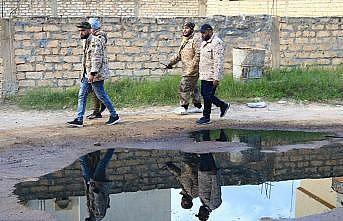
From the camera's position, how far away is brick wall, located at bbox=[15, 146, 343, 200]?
587cm

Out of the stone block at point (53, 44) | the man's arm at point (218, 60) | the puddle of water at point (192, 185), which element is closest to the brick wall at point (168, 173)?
the puddle of water at point (192, 185)

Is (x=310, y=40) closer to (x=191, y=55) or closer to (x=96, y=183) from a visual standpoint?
(x=191, y=55)

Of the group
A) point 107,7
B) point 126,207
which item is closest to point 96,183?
point 126,207

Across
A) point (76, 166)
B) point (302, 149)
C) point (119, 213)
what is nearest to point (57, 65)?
point (76, 166)

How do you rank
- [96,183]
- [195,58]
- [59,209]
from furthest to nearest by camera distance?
1. [195,58]
2. [96,183]
3. [59,209]

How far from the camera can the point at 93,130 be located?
8.28 m

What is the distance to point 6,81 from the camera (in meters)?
10.8

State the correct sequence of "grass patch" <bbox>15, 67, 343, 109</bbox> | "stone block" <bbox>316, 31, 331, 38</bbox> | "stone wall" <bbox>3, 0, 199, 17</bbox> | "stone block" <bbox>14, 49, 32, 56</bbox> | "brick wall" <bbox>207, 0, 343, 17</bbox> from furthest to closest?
"stone wall" <bbox>3, 0, 199, 17</bbox>, "brick wall" <bbox>207, 0, 343, 17</bbox>, "stone block" <bbox>316, 31, 331, 38</bbox>, "stone block" <bbox>14, 49, 32, 56</bbox>, "grass patch" <bbox>15, 67, 343, 109</bbox>

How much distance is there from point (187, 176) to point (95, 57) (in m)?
2.87

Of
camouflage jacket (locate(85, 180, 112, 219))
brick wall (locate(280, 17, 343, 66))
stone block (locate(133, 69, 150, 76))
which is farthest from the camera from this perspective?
brick wall (locate(280, 17, 343, 66))

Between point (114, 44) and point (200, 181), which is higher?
point (114, 44)

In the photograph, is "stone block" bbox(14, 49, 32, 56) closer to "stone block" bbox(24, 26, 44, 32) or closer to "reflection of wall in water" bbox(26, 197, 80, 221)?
"stone block" bbox(24, 26, 44, 32)

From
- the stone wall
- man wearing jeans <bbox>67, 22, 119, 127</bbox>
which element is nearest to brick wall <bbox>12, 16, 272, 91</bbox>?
man wearing jeans <bbox>67, 22, 119, 127</bbox>

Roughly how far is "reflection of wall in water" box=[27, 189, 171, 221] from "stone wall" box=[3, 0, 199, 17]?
1466cm
